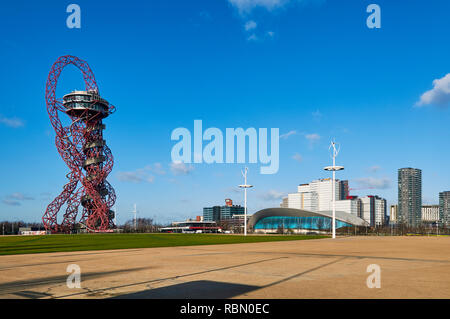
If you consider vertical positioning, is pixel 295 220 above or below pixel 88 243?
below

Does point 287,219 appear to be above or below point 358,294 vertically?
below

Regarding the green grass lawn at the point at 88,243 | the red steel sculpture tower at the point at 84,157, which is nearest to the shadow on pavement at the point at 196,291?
the green grass lawn at the point at 88,243

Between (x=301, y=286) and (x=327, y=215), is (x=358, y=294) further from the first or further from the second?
(x=327, y=215)

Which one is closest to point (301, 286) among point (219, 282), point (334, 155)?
point (219, 282)

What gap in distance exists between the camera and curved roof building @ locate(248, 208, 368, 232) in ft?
504

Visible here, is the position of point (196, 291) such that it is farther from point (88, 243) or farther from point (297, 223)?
point (297, 223)

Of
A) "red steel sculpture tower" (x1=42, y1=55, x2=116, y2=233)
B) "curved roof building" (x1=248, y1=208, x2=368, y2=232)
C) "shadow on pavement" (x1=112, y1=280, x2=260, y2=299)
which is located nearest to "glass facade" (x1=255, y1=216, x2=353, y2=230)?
"curved roof building" (x1=248, y1=208, x2=368, y2=232)

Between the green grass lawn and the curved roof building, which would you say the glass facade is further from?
the green grass lawn

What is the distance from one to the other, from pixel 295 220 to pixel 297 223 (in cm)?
161

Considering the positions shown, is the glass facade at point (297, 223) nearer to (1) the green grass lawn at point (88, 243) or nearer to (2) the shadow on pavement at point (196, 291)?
(1) the green grass lawn at point (88, 243)

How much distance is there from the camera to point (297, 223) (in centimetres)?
15700

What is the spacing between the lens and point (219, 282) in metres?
12.6

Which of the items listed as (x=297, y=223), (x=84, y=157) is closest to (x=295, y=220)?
(x=297, y=223)
